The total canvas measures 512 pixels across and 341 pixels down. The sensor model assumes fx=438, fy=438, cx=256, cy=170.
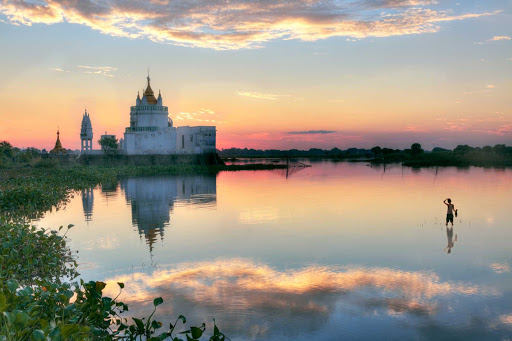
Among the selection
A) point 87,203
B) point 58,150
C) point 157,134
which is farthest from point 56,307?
point 58,150

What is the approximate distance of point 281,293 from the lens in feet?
34.8

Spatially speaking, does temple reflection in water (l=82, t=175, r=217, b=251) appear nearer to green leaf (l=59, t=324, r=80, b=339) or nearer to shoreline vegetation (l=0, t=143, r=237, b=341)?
shoreline vegetation (l=0, t=143, r=237, b=341)

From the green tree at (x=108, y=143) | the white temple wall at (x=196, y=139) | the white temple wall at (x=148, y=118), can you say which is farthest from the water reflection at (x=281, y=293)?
the green tree at (x=108, y=143)

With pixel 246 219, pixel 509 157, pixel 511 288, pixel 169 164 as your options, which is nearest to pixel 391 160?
pixel 509 157

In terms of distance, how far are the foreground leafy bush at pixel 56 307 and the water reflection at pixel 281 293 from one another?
102 cm

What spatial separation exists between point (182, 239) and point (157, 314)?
8.15 m

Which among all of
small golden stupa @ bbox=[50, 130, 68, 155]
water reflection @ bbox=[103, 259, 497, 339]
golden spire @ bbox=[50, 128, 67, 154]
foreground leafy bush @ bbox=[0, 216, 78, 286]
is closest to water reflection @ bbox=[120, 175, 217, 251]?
foreground leafy bush @ bbox=[0, 216, 78, 286]

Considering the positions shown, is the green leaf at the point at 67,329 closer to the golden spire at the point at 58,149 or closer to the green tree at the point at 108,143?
the green tree at the point at 108,143

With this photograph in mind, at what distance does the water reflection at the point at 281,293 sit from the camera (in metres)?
9.10

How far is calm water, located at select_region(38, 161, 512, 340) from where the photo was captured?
29.2ft

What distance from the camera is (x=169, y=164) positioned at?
3174 inches

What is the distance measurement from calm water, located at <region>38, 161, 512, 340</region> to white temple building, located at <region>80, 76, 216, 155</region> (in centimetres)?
5693

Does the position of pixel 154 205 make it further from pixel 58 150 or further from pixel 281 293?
pixel 58 150

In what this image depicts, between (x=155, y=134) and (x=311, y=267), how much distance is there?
73514 millimetres
